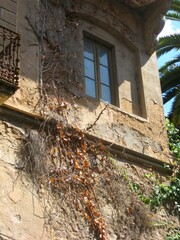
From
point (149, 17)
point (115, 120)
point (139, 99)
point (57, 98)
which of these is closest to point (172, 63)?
point (149, 17)

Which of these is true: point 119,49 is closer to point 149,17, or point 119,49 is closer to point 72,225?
point 149,17

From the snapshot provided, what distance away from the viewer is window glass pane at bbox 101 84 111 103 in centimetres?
923

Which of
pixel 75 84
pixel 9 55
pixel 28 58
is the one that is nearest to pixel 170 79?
pixel 75 84

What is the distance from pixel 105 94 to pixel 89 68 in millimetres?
559

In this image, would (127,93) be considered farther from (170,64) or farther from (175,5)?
(175,5)

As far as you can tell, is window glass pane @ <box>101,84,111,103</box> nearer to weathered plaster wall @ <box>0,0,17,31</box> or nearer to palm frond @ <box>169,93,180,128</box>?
weathered plaster wall @ <box>0,0,17,31</box>

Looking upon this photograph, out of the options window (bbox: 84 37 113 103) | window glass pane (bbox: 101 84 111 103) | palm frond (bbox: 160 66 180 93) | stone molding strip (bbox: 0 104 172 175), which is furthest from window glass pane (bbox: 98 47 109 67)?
palm frond (bbox: 160 66 180 93)

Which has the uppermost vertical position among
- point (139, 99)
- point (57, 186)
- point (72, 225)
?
point (139, 99)

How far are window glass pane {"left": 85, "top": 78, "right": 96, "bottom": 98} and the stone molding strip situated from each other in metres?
1.07

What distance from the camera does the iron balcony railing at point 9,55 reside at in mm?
7018

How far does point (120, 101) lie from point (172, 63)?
6.46 metres

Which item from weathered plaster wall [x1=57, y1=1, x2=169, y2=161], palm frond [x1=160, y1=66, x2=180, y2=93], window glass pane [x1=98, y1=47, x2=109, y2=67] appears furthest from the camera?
palm frond [x1=160, y1=66, x2=180, y2=93]

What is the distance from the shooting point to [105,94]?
9328 millimetres

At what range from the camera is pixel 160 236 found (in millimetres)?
8289
